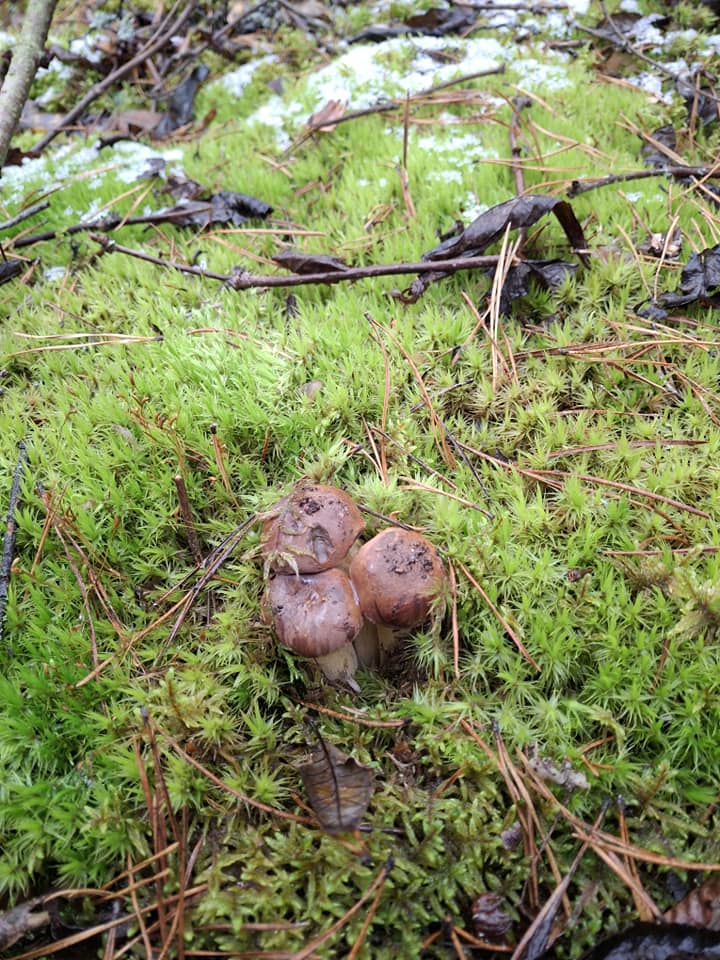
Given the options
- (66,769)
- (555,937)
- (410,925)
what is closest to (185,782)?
(66,769)

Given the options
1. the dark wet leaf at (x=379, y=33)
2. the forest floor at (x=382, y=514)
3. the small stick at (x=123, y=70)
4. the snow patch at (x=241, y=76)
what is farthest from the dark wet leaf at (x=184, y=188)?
the dark wet leaf at (x=379, y=33)

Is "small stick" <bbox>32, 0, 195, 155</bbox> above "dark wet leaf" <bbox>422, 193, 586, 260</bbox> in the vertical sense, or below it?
above

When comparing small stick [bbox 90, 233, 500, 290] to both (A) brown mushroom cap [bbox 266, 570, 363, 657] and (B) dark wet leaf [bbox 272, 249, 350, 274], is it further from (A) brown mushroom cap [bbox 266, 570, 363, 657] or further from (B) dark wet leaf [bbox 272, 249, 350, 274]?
(A) brown mushroom cap [bbox 266, 570, 363, 657]

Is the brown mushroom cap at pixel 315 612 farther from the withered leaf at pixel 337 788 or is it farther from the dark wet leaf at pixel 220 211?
the dark wet leaf at pixel 220 211

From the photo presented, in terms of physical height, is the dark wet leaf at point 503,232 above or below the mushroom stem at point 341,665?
above

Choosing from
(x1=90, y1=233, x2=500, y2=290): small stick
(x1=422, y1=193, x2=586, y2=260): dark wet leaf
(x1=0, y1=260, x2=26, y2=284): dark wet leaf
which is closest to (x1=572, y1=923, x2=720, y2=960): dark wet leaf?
(x1=90, y1=233, x2=500, y2=290): small stick
